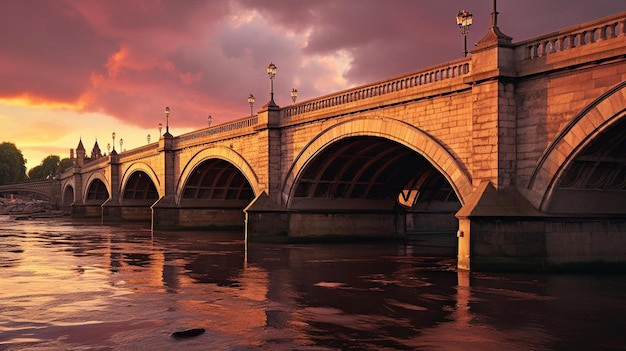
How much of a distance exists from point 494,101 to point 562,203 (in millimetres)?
4158

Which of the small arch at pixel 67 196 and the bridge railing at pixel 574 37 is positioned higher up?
the bridge railing at pixel 574 37

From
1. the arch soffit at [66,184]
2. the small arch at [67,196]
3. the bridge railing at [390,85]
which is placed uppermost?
the bridge railing at [390,85]

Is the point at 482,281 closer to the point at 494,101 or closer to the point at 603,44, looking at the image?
the point at 494,101

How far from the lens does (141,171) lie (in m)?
67.6

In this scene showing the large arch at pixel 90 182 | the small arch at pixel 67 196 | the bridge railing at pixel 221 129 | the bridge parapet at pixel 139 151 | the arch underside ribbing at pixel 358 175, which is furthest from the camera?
the small arch at pixel 67 196

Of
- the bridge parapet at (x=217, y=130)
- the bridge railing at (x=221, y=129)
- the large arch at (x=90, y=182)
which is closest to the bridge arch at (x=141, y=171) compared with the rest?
the bridge parapet at (x=217, y=130)

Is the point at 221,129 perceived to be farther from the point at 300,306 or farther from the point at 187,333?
the point at 187,333

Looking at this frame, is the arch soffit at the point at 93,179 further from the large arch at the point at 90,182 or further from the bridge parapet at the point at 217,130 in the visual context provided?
the bridge parapet at the point at 217,130

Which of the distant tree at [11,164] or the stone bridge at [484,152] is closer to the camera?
the stone bridge at [484,152]

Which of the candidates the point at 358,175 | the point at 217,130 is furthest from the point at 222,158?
the point at 358,175

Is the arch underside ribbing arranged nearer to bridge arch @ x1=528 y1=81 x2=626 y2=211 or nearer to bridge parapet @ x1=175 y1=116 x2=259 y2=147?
bridge parapet @ x1=175 y1=116 x2=259 y2=147

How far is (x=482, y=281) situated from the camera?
18.9m

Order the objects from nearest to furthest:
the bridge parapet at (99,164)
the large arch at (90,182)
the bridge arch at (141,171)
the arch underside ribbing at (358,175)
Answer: the arch underside ribbing at (358,175) < the bridge arch at (141,171) < the bridge parapet at (99,164) < the large arch at (90,182)

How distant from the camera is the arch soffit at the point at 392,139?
23.6 metres
